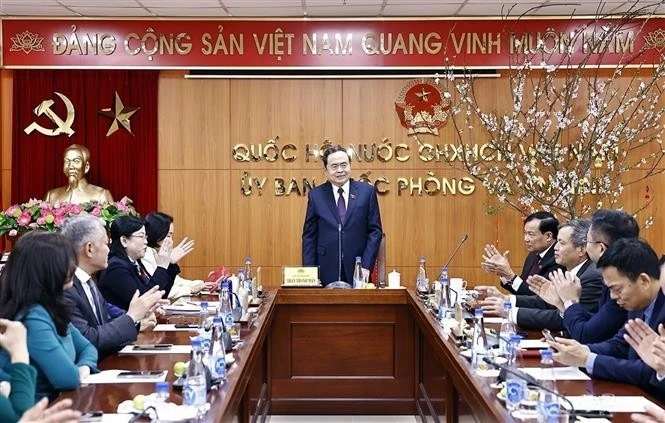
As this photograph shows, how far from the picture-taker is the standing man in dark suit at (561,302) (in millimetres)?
3520

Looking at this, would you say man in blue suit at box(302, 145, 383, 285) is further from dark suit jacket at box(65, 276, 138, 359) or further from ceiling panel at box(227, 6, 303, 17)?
dark suit jacket at box(65, 276, 138, 359)

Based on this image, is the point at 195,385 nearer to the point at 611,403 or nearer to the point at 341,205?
the point at 611,403

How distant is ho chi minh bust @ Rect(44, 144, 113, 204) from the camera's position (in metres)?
6.89

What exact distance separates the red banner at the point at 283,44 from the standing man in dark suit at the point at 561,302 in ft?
11.1

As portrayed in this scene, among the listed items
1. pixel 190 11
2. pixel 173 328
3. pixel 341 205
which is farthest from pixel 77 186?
pixel 173 328

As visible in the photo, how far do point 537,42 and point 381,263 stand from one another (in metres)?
2.95

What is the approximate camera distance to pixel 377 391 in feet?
15.9

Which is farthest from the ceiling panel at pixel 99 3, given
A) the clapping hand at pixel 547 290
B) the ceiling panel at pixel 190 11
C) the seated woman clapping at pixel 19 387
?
the seated woman clapping at pixel 19 387

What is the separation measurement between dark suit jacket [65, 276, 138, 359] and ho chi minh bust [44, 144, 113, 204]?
12.7 feet

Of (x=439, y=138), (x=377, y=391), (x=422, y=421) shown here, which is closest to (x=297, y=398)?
(x=377, y=391)

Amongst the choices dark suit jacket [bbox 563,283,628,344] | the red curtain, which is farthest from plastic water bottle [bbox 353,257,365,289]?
the red curtain

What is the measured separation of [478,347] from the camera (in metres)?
2.84

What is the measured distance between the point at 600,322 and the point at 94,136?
17.5 feet

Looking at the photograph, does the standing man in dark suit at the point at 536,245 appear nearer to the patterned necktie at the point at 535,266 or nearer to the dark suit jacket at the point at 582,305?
the patterned necktie at the point at 535,266
